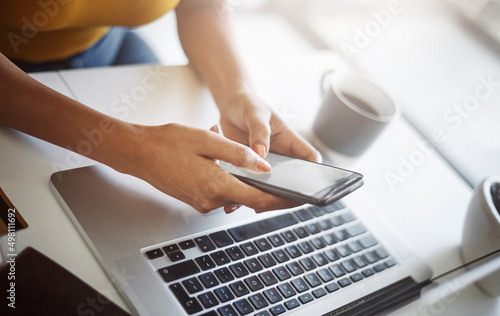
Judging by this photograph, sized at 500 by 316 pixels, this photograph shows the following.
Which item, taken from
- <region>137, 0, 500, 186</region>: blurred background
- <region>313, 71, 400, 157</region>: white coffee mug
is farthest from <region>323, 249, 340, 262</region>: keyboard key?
<region>137, 0, 500, 186</region>: blurred background

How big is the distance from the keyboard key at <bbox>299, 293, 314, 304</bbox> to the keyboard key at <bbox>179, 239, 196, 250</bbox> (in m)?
0.12

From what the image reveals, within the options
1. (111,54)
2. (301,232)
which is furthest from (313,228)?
(111,54)

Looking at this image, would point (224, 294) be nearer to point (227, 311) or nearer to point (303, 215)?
point (227, 311)

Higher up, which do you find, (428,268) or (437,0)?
(437,0)

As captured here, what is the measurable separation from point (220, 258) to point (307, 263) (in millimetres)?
102

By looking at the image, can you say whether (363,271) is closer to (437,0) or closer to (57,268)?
(57,268)

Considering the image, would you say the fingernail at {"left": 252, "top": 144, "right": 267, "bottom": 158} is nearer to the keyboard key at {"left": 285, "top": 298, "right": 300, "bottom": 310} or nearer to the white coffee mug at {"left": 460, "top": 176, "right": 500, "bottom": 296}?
the keyboard key at {"left": 285, "top": 298, "right": 300, "bottom": 310}

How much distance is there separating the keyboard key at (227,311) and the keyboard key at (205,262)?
39 mm

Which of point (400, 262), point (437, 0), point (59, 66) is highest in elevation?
point (437, 0)

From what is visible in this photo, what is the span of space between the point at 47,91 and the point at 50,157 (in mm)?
69

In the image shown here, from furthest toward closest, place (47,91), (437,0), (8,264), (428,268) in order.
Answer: (437,0), (428,268), (47,91), (8,264)

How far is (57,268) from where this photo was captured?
33 cm

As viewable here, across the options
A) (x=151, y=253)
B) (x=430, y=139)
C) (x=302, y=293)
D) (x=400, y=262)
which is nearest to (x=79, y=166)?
(x=151, y=253)

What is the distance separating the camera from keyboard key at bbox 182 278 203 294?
1.24ft
